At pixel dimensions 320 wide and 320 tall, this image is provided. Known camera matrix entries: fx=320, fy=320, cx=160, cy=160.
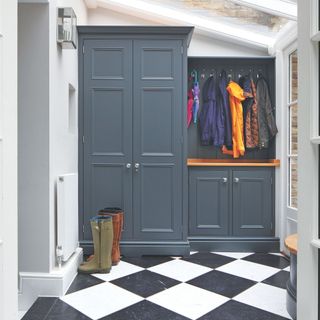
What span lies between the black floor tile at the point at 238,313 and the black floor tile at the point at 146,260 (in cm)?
97

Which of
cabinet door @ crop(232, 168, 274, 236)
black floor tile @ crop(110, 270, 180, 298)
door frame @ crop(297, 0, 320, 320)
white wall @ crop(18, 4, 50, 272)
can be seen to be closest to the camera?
door frame @ crop(297, 0, 320, 320)

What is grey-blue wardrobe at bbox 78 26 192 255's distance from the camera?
123 inches

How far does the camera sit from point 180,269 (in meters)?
2.74

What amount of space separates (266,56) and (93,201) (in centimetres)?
240

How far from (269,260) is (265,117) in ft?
4.85

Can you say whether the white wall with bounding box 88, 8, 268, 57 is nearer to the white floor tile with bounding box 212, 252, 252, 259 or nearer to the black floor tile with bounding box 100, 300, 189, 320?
the white floor tile with bounding box 212, 252, 252, 259

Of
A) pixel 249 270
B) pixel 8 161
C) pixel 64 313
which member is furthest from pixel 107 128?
pixel 8 161

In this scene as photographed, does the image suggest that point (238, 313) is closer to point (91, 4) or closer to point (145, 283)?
point (145, 283)

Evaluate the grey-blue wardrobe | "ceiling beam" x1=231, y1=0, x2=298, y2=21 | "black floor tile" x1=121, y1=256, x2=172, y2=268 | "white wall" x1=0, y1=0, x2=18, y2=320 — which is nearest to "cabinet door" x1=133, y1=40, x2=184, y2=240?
the grey-blue wardrobe

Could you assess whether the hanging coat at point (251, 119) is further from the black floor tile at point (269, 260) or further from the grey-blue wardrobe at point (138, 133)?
the black floor tile at point (269, 260)

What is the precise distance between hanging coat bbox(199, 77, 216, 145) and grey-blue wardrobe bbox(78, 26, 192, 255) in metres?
0.49

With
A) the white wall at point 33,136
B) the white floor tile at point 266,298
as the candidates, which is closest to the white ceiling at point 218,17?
the white wall at point 33,136

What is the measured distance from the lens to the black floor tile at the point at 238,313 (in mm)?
1895

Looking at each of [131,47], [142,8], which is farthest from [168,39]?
[142,8]
